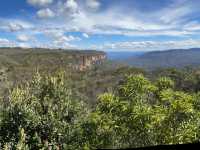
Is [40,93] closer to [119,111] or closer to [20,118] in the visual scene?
[20,118]

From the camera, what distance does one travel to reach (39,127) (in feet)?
77.0

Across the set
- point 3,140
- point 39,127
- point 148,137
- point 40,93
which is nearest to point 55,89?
point 40,93

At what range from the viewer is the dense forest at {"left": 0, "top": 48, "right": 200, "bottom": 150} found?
18156mm

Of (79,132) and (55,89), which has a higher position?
(55,89)

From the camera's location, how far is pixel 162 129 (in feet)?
62.7

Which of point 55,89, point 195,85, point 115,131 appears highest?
point 55,89

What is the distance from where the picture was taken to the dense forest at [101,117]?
18.2 m

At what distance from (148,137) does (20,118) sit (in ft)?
28.1

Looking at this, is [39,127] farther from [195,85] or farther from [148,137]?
[195,85]

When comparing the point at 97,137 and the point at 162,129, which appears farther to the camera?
the point at 97,137

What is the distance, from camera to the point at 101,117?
20.2 metres

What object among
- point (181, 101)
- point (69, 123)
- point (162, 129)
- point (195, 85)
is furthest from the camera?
point (195, 85)

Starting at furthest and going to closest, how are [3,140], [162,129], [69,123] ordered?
[69,123], [3,140], [162,129]

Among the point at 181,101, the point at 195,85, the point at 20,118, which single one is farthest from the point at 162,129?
the point at 195,85
